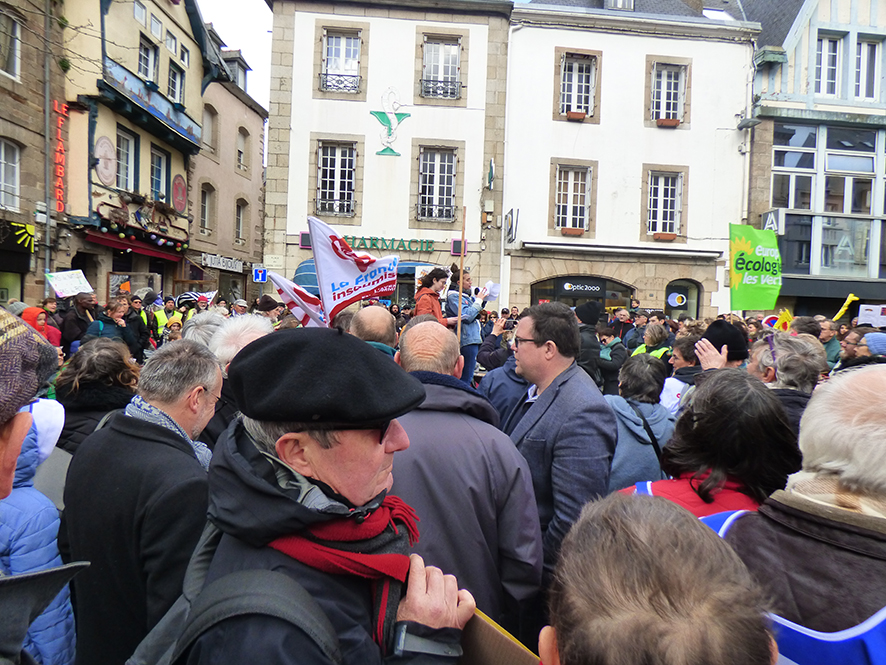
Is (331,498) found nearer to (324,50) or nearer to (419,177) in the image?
(419,177)

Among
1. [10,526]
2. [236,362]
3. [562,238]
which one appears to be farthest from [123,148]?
[236,362]

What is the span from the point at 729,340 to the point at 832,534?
3184mm

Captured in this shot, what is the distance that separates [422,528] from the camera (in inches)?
84.0

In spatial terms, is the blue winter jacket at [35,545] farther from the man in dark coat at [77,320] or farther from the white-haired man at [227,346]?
the man in dark coat at [77,320]

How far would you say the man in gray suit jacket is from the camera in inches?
105

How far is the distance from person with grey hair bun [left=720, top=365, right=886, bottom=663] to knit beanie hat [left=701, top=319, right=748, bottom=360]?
2778 millimetres

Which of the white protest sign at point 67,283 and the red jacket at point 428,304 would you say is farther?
the white protest sign at point 67,283

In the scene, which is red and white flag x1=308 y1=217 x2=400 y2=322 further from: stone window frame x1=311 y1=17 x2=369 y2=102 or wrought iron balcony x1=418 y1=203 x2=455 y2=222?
stone window frame x1=311 y1=17 x2=369 y2=102

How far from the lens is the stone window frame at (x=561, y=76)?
56.0 ft

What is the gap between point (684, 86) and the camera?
17.4 m

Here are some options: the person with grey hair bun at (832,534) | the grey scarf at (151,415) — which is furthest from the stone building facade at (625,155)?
the person with grey hair bun at (832,534)

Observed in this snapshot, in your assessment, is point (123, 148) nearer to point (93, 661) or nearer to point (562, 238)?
point (562, 238)

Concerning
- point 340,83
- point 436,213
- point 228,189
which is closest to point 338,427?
point 436,213

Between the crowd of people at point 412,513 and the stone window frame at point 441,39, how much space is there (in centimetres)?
1512
